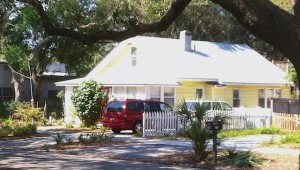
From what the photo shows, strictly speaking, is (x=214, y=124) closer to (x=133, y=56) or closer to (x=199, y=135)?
(x=199, y=135)

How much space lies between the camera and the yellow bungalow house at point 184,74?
98.4 ft

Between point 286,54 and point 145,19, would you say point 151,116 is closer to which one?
point 145,19

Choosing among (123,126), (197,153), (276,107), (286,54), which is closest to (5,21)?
(123,126)

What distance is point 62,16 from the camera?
37688 millimetres

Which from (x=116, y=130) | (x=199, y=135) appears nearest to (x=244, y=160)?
(x=199, y=135)

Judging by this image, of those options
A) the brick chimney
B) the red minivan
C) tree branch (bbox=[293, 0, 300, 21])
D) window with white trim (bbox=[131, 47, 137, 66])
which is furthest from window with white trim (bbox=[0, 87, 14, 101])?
tree branch (bbox=[293, 0, 300, 21])

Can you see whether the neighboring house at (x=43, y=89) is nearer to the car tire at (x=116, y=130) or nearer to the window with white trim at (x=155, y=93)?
the window with white trim at (x=155, y=93)

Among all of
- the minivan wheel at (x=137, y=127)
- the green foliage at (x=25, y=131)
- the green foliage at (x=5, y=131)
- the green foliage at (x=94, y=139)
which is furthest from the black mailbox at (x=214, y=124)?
the green foliage at (x=5, y=131)

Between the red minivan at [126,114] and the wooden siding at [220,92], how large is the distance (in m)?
6.10

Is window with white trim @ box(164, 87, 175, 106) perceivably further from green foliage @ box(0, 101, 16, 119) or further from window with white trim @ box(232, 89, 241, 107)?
green foliage @ box(0, 101, 16, 119)

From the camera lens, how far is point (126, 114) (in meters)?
24.4

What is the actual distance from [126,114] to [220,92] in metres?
10.0

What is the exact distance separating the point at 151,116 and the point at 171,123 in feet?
3.75

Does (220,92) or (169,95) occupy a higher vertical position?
(220,92)
